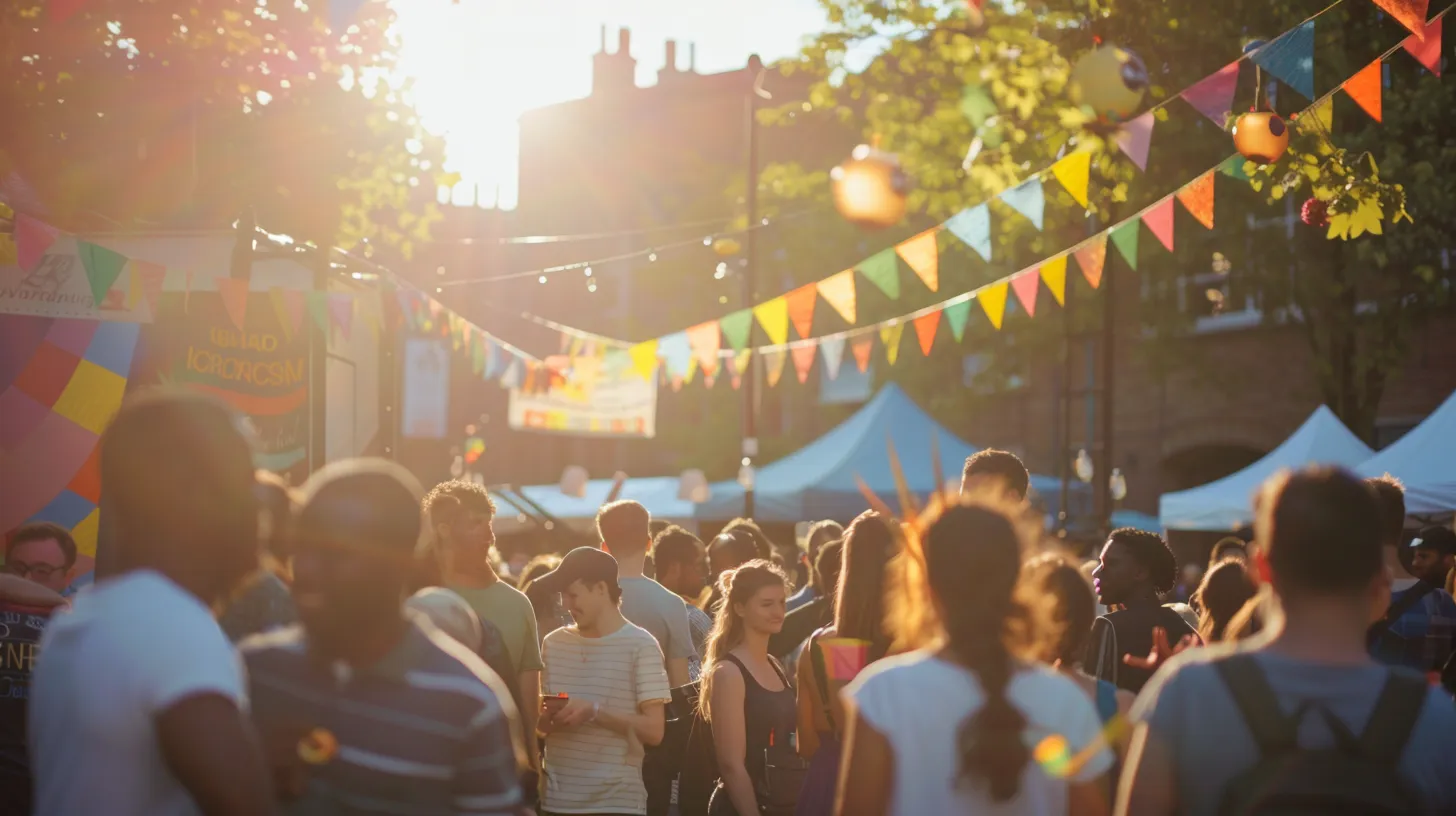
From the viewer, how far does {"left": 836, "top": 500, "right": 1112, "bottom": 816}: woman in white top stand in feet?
9.64

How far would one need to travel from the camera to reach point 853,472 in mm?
17750

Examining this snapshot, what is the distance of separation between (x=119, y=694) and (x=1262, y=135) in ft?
21.9

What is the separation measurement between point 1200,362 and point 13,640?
57.3 ft

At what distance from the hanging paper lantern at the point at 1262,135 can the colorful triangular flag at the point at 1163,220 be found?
1.27 metres

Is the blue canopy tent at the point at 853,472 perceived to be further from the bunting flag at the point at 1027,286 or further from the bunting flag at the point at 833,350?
the bunting flag at the point at 1027,286

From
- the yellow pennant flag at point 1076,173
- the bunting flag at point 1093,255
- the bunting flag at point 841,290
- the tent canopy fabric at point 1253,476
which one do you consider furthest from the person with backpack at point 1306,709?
the tent canopy fabric at point 1253,476

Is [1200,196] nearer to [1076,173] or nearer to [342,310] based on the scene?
[1076,173]

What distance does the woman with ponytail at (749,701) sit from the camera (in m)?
5.43

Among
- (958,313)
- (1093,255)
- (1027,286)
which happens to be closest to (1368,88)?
(1093,255)

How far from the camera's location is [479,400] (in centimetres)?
4650

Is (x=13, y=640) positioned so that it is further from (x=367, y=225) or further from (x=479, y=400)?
(x=479, y=400)

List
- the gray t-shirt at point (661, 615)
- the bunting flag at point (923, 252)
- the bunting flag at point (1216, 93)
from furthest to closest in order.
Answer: the bunting flag at point (923, 252), the bunting flag at point (1216, 93), the gray t-shirt at point (661, 615)

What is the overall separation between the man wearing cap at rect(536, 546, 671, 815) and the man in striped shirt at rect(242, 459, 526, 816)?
295cm

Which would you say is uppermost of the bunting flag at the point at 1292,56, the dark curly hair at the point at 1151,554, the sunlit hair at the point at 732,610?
the bunting flag at the point at 1292,56
